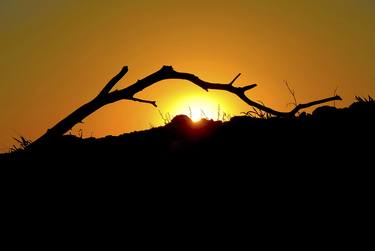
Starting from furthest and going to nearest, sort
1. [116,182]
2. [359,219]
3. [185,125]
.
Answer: [185,125]
[116,182]
[359,219]

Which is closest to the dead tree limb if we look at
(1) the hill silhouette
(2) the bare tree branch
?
(2) the bare tree branch

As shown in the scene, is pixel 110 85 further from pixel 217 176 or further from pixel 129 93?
pixel 217 176

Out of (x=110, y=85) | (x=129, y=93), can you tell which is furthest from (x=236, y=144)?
(x=110, y=85)

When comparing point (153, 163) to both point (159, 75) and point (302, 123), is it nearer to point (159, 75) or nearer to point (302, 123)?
point (159, 75)

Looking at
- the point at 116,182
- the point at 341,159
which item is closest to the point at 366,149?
the point at 341,159

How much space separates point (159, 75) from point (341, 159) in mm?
1980

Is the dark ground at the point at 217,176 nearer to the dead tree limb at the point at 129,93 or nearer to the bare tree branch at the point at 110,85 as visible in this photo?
the dead tree limb at the point at 129,93

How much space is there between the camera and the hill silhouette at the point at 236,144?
3957 millimetres

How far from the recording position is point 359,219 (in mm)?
3199

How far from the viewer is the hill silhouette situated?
396 cm

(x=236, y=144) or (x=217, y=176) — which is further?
(x=236, y=144)

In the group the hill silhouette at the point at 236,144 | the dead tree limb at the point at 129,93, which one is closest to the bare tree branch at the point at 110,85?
the dead tree limb at the point at 129,93

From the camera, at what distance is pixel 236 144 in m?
4.25

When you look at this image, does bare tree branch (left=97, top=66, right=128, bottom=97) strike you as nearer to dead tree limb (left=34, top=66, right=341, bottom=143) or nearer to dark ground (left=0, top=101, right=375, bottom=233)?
→ dead tree limb (left=34, top=66, right=341, bottom=143)
